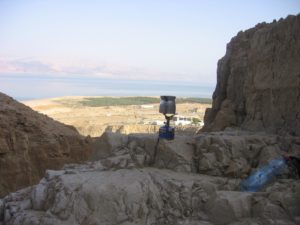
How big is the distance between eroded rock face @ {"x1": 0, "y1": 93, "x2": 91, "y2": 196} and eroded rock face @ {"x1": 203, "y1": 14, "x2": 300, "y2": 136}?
4.50 m

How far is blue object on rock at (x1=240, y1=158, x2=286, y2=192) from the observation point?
23.9 feet

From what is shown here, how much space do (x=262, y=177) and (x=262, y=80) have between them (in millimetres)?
3918

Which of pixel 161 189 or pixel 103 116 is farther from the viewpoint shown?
pixel 103 116

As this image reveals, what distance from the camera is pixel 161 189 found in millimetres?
6992

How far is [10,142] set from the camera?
40.1 feet

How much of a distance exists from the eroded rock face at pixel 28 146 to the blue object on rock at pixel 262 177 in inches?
278

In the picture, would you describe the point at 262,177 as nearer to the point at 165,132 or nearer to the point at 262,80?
the point at 165,132

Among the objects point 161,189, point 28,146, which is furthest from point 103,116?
point 161,189

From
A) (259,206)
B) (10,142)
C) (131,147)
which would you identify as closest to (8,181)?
(10,142)

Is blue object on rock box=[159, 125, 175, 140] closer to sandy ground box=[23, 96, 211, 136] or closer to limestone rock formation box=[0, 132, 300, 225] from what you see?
limestone rock formation box=[0, 132, 300, 225]

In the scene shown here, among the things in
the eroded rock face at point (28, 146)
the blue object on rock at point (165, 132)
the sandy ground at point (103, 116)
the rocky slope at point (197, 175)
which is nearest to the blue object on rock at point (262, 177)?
the rocky slope at point (197, 175)

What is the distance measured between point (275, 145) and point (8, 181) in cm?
734

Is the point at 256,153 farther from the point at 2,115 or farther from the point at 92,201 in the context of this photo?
the point at 2,115

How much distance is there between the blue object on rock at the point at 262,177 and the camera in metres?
7.29
